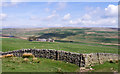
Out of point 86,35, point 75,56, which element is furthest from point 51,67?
point 86,35

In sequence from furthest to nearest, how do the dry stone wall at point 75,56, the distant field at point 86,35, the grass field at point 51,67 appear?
the distant field at point 86,35 < the dry stone wall at point 75,56 < the grass field at point 51,67

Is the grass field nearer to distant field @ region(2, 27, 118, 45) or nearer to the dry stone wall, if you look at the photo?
the dry stone wall

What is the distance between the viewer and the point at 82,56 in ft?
49.1

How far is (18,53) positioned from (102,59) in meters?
11.1

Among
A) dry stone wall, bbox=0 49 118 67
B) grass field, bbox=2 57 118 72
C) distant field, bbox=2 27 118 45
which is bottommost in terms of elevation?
grass field, bbox=2 57 118 72

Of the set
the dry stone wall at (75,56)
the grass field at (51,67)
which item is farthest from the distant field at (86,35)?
the grass field at (51,67)

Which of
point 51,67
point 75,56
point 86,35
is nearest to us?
point 51,67

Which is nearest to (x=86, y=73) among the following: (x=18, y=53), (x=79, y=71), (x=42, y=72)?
(x=79, y=71)

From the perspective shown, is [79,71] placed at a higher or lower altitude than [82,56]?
lower

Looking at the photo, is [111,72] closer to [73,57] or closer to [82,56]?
[82,56]

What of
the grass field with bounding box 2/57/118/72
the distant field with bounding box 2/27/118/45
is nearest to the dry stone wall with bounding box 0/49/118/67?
the grass field with bounding box 2/57/118/72

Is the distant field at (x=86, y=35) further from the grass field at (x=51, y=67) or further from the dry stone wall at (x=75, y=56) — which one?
the grass field at (x=51, y=67)

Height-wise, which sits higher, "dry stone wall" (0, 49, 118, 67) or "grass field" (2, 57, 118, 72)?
"dry stone wall" (0, 49, 118, 67)

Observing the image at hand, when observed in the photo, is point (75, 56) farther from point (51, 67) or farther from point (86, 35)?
point (86, 35)
